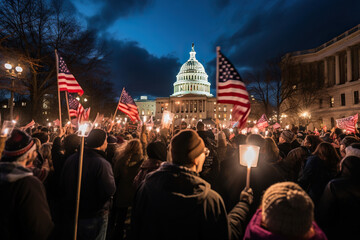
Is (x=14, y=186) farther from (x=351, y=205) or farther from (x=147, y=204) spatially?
(x=351, y=205)

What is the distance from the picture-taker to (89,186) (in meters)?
3.07

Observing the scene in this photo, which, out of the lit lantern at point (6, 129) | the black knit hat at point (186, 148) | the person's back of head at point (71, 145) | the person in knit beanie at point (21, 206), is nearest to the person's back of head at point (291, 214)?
the black knit hat at point (186, 148)

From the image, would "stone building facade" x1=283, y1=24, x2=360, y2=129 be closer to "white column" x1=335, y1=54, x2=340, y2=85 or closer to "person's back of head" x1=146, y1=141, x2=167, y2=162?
"white column" x1=335, y1=54, x2=340, y2=85

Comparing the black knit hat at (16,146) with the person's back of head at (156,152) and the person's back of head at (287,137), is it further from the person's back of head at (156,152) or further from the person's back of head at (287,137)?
the person's back of head at (287,137)

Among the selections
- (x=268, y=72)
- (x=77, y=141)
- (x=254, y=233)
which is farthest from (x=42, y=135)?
(x=268, y=72)

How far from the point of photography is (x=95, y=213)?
3.10m

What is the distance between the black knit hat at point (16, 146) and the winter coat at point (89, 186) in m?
0.94

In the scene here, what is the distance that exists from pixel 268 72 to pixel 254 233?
111 ft

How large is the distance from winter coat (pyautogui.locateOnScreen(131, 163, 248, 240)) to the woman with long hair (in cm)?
275

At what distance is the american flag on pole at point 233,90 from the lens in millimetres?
4449

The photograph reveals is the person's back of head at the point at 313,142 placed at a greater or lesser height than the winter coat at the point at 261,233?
greater

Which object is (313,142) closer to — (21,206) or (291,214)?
(291,214)

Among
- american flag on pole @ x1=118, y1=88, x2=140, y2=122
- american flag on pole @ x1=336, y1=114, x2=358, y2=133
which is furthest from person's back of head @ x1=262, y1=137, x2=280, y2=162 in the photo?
american flag on pole @ x1=336, y1=114, x2=358, y2=133

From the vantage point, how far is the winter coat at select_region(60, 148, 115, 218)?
9.97ft
